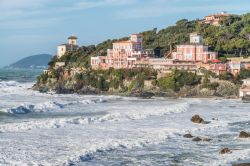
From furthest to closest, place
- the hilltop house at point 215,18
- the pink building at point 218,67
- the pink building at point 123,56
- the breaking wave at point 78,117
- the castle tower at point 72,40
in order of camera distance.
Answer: the castle tower at point 72,40 → the hilltop house at point 215,18 → the pink building at point 123,56 → the pink building at point 218,67 → the breaking wave at point 78,117

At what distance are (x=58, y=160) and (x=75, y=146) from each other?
358 cm

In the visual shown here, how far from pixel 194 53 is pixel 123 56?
10587mm

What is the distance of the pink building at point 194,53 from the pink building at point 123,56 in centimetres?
546

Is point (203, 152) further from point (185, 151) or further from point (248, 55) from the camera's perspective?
point (248, 55)

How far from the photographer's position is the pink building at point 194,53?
244 ft

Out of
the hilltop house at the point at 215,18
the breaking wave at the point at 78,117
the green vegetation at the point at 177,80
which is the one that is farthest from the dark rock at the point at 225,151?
the hilltop house at the point at 215,18

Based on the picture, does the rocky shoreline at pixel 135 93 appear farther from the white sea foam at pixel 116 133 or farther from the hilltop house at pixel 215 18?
the hilltop house at pixel 215 18

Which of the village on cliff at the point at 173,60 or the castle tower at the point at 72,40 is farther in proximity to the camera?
the castle tower at the point at 72,40

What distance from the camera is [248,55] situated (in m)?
78.9

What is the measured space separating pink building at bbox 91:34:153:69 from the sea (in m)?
29.0

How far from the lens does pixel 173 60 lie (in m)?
73.0

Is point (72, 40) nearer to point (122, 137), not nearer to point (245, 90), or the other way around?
point (245, 90)

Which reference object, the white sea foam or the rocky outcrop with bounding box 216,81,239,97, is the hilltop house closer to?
the rocky outcrop with bounding box 216,81,239,97

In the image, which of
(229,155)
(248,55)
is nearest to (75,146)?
(229,155)
